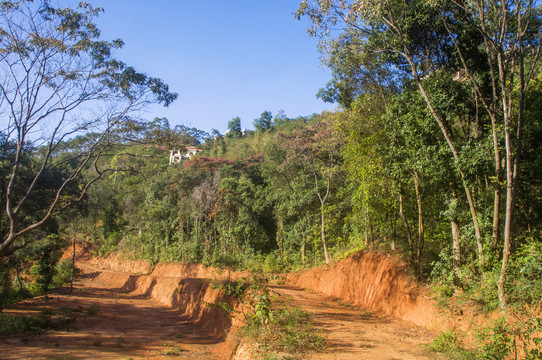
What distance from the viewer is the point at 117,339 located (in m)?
11.6

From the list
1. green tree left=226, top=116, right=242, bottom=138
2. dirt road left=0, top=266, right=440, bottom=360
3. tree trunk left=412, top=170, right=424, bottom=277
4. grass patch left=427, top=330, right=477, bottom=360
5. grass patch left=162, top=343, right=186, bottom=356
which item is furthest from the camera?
green tree left=226, top=116, right=242, bottom=138

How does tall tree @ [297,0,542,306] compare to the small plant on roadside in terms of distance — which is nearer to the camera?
the small plant on roadside

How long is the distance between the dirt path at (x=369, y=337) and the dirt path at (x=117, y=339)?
311 cm

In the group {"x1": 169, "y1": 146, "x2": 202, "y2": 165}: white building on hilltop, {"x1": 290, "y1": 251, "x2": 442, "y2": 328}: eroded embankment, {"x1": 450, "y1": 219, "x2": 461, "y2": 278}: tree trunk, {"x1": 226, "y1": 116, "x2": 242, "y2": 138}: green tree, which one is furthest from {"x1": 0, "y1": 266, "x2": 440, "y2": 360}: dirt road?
{"x1": 226, "y1": 116, "x2": 242, "y2": 138}: green tree

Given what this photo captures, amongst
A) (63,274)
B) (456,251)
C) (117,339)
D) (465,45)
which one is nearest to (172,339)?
(117,339)

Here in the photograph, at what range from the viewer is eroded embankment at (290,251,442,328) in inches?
418

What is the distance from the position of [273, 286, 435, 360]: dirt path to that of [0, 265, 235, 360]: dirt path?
10.2 ft

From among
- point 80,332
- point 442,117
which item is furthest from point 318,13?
point 80,332

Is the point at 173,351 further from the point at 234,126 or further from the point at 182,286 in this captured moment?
the point at 234,126

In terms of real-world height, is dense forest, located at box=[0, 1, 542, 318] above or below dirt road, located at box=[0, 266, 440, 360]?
above

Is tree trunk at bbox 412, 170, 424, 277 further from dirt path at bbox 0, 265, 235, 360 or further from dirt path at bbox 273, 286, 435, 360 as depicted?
dirt path at bbox 0, 265, 235, 360

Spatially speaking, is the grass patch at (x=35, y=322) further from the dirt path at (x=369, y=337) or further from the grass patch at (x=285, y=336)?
the dirt path at (x=369, y=337)

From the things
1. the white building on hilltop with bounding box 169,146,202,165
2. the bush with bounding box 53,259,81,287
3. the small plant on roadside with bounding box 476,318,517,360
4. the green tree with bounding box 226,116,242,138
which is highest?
the green tree with bounding box 226,116,242,138

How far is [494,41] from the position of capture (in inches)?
322
